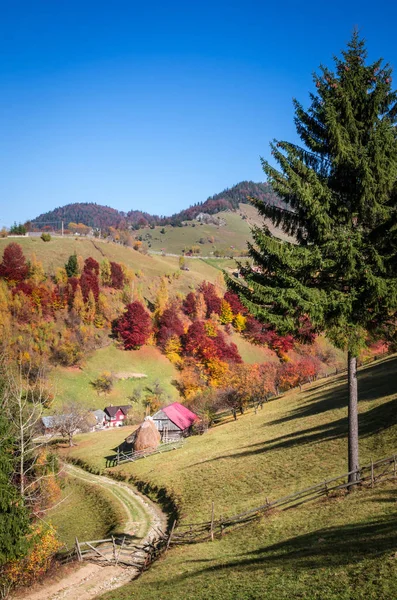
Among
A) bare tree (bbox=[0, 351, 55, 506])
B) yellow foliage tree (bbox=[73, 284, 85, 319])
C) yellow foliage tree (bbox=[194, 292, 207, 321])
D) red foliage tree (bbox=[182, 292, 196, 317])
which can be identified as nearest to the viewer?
bare tree (bbox=[0, 351, 55, 506])

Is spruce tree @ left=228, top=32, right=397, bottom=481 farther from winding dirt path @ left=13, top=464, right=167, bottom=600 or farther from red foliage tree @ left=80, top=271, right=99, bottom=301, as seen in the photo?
red foliage tree @ left=80, top=271, right=99, bottom=301

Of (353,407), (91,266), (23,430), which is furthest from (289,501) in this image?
(91,266)

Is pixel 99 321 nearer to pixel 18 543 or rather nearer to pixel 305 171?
pixel 18 543

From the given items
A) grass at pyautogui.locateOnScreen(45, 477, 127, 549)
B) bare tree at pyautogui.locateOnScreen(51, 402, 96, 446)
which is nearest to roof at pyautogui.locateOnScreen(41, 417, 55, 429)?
bare tree at pyautogui.locateOnScreen(51, 402, 96, 446)

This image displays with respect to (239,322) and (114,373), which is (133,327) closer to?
(114,373)

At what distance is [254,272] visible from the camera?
18.5 m

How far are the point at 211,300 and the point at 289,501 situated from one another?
9442cm

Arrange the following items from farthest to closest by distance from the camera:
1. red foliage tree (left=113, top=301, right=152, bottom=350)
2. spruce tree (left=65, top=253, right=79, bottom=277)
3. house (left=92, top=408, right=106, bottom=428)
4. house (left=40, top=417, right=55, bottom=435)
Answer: spruce tree (left=65, top=253, right=79, bottom=277) < red foliage tree (left=113, top=301, right=152, bottom=350) < house (left=92, top=408, right=106, bottom=428) < house (left=40, top=417, right=55, bottom=435)

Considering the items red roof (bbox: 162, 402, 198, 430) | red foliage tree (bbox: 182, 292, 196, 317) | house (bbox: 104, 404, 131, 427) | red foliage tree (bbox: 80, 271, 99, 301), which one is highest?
red foliage tree (bbox: 80, 271, 99, 301)

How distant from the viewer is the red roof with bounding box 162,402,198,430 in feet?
199

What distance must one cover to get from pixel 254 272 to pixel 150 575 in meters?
14.4

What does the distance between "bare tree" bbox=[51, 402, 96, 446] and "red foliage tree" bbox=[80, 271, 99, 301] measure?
37735 millimetres

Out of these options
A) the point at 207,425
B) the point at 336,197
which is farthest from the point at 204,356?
the point at 336,197

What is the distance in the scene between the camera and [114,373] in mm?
84938
